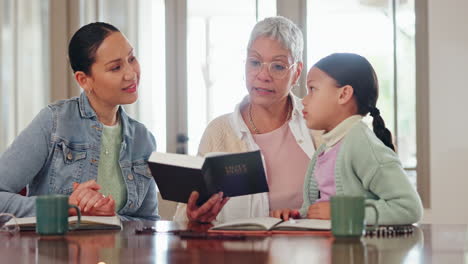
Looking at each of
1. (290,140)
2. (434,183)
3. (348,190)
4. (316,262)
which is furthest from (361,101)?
(434,183)

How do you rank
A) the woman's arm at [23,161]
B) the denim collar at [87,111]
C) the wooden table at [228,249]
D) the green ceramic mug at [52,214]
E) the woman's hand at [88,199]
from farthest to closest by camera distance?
the denim collar at [87,111] → the woman's arm at [23,161] → the woman's hand at [88,199] → the green ceramic mug at [52,214] → the wooden table at [228,249]

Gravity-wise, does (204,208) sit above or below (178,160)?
below

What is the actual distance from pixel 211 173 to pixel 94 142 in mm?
583

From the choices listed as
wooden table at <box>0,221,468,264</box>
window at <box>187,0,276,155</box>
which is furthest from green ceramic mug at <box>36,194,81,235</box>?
window at <box>187,0,276,155</box>

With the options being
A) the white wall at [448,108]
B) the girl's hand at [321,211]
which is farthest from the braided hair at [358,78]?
the white wall at [448,108]

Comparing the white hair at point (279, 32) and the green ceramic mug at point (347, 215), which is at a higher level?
the white hair at point (279, 32)

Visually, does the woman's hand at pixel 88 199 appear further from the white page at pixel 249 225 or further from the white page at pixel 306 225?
the white page at pixel 306 225

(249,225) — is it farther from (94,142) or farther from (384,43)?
(384,43)

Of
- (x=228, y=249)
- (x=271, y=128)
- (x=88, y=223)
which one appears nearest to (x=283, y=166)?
(x=271, y=128)

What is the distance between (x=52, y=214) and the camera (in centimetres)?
191

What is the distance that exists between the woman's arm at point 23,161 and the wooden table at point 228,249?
372 millimetres

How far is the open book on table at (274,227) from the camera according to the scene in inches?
75.2

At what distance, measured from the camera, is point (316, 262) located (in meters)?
1.42

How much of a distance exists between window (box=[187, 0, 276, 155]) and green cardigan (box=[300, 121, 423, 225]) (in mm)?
2980
